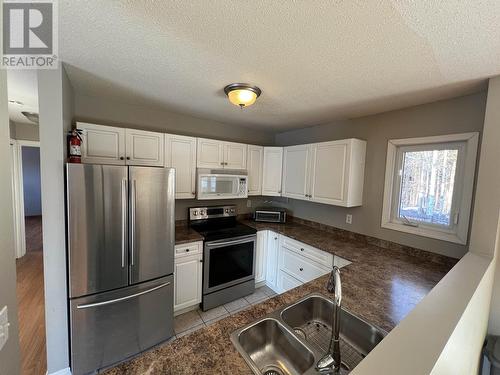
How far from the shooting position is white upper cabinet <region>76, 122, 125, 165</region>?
200cm

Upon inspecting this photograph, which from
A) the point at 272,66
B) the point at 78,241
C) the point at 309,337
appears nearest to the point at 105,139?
the point at 78,241

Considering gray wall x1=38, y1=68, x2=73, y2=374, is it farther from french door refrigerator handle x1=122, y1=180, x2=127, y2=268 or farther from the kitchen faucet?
the kitchen faucet

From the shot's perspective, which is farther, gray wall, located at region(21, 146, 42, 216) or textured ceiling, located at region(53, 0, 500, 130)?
gray wall, located at region(21, 146, 42, 216)

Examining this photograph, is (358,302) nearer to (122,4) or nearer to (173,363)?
(173,363)

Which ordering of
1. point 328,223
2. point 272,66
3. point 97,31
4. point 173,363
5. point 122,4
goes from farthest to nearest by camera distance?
1. point 328,223
2. point 272,66
3. point 97,31
4. point 122,4
5. point 173,363

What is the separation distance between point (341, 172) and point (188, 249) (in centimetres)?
197

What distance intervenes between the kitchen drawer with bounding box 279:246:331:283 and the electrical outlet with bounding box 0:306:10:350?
229cm

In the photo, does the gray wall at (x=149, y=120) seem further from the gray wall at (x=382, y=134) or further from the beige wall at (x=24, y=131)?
the beige wall at (x=24, y=131)

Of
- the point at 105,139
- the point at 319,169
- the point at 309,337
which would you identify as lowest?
the point at 309,337

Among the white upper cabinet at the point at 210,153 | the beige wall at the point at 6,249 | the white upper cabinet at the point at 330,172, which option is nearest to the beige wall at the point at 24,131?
the white upper cabinet at the point at 210,153

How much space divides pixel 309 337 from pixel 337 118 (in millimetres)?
2442

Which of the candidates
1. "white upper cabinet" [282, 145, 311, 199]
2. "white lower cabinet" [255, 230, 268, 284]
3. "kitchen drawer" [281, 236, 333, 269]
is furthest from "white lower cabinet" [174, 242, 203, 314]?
"white upper cabinet" [282, 145, 311, 199]

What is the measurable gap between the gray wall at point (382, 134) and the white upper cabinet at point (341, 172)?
0.12 metres

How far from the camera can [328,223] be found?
288 cm
